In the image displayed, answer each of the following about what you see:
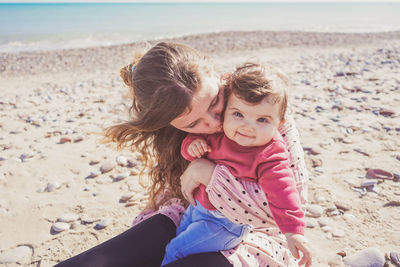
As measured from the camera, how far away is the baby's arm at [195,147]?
228cm

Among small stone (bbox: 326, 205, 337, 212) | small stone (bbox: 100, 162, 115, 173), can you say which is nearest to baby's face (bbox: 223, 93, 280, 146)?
small stone (bbox: 326, 205, 337, 212)

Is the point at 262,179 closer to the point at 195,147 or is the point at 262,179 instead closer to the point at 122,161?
the point at 195,147

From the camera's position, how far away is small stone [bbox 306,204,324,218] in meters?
3.23

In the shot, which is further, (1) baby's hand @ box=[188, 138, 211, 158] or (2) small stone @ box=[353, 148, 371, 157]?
(2) small stone @ box=[353, 148, 371, 157]

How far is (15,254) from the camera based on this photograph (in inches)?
114

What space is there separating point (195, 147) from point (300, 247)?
0.99 m

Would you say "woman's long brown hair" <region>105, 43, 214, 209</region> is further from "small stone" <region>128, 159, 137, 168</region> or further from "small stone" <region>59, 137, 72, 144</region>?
"small stone" <region>59, 137, 72, 144</region>

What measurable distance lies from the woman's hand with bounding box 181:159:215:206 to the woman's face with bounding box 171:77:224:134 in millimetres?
255

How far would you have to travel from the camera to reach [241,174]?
208 cm

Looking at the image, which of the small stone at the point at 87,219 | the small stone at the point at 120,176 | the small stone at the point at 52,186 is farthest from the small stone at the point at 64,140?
the small stone at the point at 87,219

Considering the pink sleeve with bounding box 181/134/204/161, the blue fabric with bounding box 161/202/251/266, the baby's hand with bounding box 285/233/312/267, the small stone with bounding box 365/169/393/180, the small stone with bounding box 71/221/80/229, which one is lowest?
the small stone with bounding box 71/221/80/229

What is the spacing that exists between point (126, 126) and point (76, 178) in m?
2.26

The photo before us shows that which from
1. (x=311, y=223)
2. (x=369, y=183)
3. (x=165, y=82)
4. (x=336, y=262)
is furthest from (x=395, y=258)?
(x=165, y=82)

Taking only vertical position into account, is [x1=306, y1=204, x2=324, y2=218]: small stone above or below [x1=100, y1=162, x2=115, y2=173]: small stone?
above
